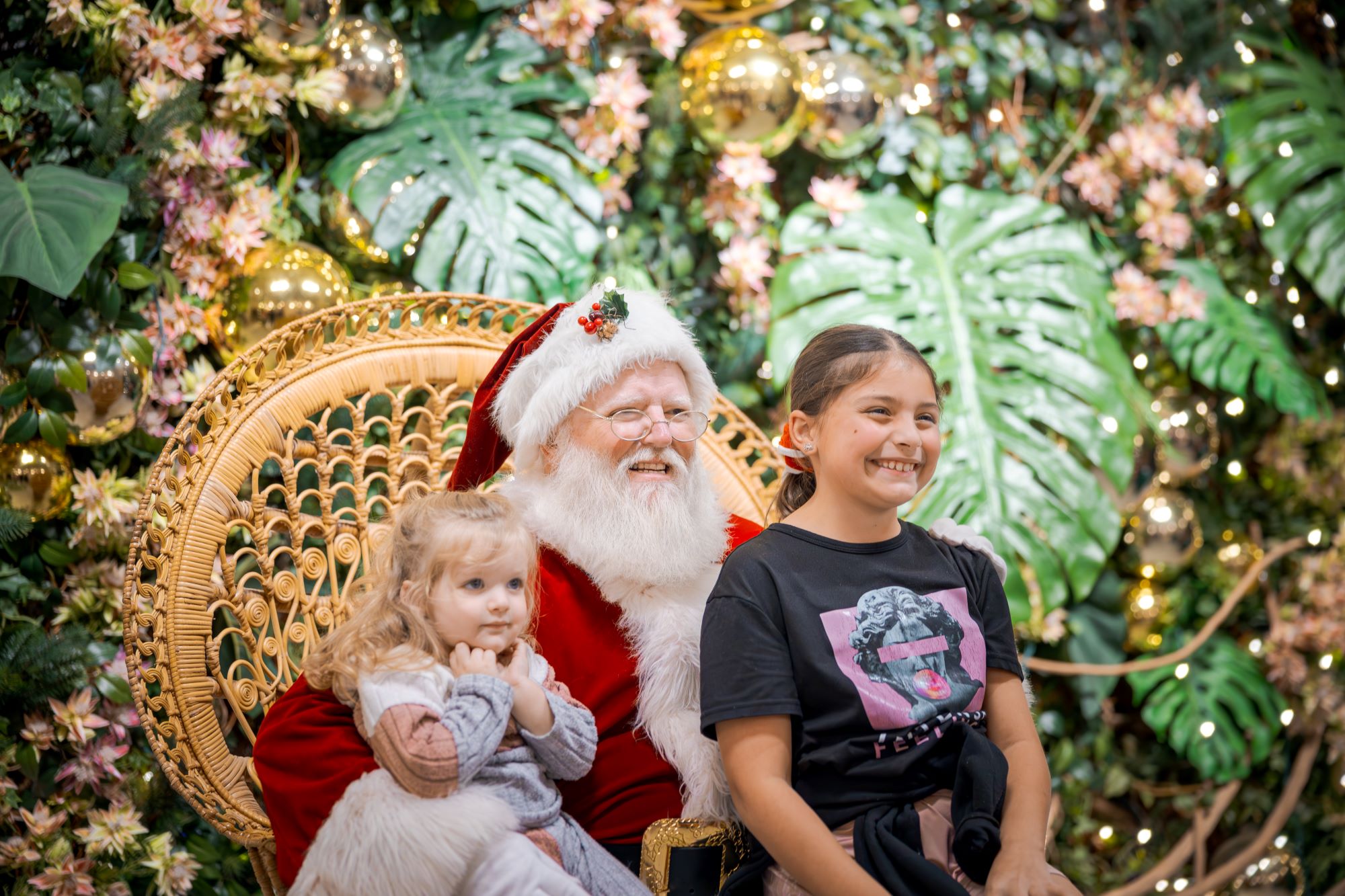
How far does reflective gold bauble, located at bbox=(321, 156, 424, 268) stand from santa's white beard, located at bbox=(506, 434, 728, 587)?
1129mm

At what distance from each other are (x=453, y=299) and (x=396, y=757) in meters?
1.16

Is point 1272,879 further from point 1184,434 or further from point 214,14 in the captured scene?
point 214,14

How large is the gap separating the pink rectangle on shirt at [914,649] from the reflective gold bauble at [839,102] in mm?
1931

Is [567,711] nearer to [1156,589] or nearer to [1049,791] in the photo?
[1049,791]

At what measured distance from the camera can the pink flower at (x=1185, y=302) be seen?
144 inches

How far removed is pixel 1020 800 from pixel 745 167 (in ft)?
6.97

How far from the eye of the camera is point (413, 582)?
177 cm

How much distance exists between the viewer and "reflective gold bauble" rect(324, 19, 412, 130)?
2887mm

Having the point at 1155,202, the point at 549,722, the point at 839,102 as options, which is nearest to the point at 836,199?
the point at 839,102

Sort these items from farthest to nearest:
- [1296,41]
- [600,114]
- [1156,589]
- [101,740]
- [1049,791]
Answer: [1296,41] < [1156,589] < [600,114] < [101,740] < [1049,791]

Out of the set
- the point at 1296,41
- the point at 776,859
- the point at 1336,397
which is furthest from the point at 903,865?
the point at 1296,41

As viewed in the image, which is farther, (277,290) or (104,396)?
(277,290)

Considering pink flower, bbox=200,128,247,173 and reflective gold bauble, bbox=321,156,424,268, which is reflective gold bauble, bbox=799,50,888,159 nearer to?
reflective gold bauble, bbox=321,156,424,268

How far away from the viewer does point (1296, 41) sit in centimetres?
402
